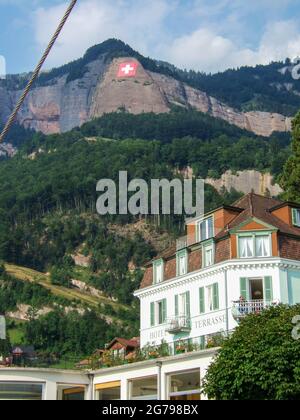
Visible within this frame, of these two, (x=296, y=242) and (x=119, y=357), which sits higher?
(x=296, y=242)

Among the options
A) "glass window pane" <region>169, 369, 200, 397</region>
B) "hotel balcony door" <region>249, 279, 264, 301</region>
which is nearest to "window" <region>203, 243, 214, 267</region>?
"hotel balcony door" <region>249, 279, 264, 301</region>

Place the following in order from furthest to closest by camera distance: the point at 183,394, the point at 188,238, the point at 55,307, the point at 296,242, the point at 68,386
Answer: the point at 55,307 < the point at 188,238 < the point at 296,242 < the point at 68,386 < the point at 183,394

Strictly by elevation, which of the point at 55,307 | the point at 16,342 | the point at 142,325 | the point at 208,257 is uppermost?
the point at 55,307

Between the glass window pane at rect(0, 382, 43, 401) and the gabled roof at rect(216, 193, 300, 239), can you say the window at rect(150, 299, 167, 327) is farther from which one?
the glass window pane at rect(0, 382, 43, 401)

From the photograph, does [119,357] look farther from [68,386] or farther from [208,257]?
[208,257]

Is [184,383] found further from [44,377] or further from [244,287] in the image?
[244,287]

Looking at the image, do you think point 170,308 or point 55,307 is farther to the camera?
point 55,307

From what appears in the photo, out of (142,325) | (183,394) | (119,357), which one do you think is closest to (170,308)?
(142,325)

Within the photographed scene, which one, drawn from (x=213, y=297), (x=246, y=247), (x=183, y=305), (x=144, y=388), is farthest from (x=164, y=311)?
(x=144, y=388)
